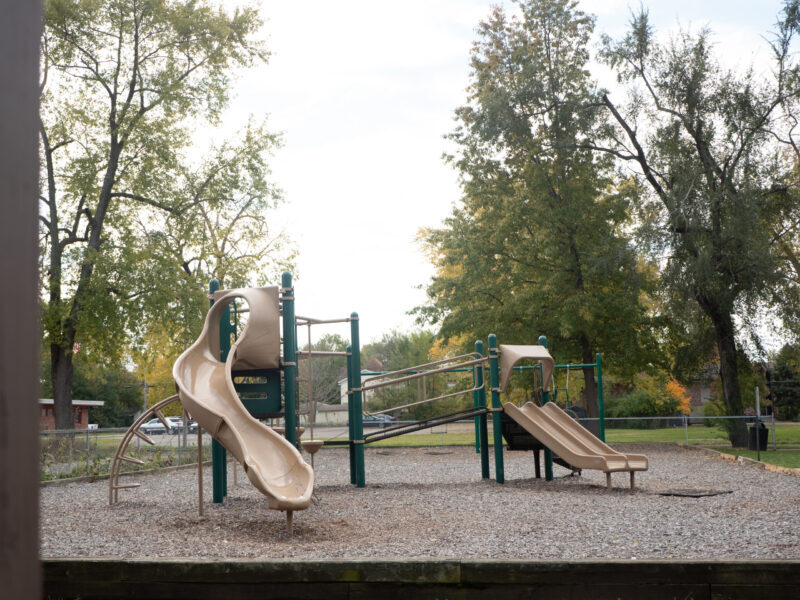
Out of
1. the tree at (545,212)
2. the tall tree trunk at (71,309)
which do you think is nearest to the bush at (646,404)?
the tree at (545,212)

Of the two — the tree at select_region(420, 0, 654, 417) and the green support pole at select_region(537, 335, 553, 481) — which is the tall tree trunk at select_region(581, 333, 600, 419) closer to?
the tree at select_region(420, 0, 654, 417)

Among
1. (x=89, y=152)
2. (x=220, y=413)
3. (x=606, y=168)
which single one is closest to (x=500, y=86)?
(x=606, y=168)

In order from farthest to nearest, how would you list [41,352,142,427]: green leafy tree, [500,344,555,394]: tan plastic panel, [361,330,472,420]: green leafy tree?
1. [41,352,142,427]: green leafy tree
2. [361,330,472,420]: green leafy tree
3. [500,344,555,394]: tan plastic panel

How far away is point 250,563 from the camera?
4.57 m

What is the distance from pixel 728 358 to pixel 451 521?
1585 centimetres

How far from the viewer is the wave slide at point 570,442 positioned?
10.6 m

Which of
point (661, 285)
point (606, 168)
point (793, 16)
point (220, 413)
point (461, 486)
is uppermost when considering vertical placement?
point (793, 16)

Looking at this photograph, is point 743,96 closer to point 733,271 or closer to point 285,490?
point 733,271

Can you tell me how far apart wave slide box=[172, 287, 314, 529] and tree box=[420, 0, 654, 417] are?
1466cm

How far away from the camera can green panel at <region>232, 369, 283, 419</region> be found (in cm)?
962

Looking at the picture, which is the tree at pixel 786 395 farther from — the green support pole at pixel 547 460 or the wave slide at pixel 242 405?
the wave slide at pixel 242 405

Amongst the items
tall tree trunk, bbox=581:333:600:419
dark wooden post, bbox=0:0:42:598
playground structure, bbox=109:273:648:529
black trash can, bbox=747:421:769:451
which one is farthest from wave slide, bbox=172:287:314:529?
tall tree trunk, bbox=581:333:600:419

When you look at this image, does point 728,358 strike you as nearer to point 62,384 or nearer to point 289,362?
point 289,362

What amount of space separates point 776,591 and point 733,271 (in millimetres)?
16845
